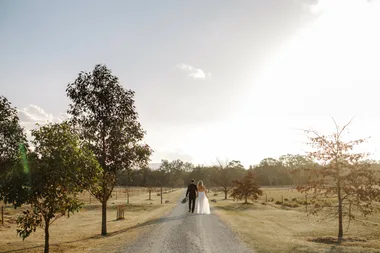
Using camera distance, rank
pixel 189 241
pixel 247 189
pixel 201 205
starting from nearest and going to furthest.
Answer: pixel 189 241
pixel 201 205
pixel 247 189

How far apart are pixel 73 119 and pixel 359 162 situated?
1976 centimetres

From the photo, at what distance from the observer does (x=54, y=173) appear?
1350 centimetres

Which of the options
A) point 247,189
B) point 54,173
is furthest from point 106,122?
point 247,189

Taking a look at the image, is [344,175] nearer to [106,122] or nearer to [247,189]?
[106,122]

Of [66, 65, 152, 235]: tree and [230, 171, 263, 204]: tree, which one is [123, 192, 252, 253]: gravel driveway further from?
[230, 171, 263, 204]: tree

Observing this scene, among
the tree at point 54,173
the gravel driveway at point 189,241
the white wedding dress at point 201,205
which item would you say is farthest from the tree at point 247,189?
the tree at point 54,173

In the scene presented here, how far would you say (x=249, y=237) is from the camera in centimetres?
1720

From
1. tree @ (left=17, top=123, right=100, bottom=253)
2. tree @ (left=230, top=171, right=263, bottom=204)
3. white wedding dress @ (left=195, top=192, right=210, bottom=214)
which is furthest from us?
tree @ (left=230, top=171, right=263, bottom=204)

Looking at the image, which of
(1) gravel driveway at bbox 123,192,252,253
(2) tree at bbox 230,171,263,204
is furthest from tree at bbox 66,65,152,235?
(2) tree at bbox 230,171,263,204

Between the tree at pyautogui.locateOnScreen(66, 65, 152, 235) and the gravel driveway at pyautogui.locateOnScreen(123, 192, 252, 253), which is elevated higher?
the tree at pyautogui.locateOnScreen(66, 65, 152, 235)

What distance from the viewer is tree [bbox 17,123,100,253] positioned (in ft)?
44.0

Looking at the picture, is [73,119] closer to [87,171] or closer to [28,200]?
[87,171]

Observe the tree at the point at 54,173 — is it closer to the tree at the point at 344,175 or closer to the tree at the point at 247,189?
the tree at the point at 344,175

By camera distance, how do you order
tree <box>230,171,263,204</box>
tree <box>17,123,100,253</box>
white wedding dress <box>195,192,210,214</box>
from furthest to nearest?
tree <box>230,171,263,204</box>
white wedding dress <box>195,192,210,214</box>
tree <box>17,123,100,253</box>
